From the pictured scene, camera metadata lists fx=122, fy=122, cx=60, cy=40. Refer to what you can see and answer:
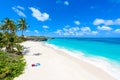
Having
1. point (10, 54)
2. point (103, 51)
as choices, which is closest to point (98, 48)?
point (103, 51)

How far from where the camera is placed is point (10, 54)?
1495cm

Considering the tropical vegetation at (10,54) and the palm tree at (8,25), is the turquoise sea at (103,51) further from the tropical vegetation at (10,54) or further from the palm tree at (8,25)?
the palm tree at (8,25)

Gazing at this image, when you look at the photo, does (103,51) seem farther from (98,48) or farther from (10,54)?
(10,54)

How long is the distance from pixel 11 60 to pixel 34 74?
13.1 feet

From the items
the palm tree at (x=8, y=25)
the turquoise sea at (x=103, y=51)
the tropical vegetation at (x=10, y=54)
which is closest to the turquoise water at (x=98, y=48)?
the turquoise sea at (x=103, y=51)

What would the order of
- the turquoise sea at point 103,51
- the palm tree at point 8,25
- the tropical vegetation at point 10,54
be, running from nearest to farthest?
1. the tropical vegetation at point 10,54
2. the turquoise sea at point 103,51
3. the palm tree at point 8,25

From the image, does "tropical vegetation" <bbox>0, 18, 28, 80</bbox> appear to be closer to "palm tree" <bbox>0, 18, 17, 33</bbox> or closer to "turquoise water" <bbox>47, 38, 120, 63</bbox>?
"palm tree" <bbox>0, 18, 17, 33</bbox>

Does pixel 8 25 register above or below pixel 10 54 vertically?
above

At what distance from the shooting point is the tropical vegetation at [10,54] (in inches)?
402

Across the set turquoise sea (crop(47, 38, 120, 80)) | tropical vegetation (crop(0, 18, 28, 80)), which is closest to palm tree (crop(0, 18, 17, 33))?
tropical vegetation (crop(0, 18, 28, 80))

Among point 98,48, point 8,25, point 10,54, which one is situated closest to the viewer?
point 10,54

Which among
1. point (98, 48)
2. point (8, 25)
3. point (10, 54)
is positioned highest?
point (8, 25)

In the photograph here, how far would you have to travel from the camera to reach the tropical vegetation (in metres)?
10.2

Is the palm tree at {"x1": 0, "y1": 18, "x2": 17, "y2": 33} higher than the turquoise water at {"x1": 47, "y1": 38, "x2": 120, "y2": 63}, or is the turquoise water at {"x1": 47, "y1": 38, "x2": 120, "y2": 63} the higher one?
the palm tree at {"x1": 0, "y1": 18, "x2": 17, "y2": 33}
